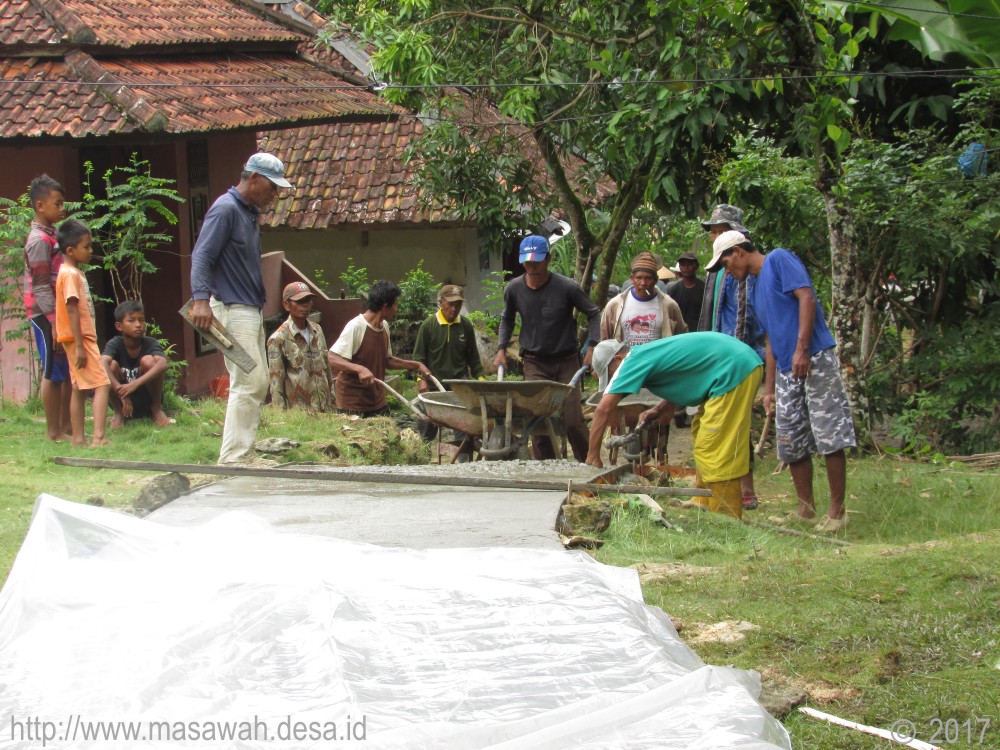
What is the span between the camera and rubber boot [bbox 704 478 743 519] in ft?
22.4

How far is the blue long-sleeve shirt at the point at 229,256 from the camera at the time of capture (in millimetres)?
7367

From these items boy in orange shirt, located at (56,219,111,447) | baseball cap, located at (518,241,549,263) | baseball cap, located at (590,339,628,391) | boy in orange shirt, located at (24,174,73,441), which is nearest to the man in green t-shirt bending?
baseball cap, located at (590,339,628,391)

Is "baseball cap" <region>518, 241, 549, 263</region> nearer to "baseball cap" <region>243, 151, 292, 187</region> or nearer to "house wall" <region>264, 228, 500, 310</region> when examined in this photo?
"baseball cap" <region>243, 151, 292, 187</region>

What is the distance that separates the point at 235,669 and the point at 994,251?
8.58 meters

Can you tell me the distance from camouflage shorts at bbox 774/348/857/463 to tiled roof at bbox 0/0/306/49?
7.64 meters

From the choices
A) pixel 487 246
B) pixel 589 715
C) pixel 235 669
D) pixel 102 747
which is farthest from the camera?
pixel 487 246

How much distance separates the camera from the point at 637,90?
34.2 ft

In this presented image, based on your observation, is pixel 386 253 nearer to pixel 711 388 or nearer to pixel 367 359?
pixel 367 359

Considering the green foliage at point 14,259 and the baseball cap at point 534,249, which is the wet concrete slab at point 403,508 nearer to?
the baseball cap at point 534,249

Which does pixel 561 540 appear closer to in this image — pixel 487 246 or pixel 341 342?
pixel 341 342

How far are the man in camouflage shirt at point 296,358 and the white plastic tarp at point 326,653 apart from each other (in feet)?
19.7

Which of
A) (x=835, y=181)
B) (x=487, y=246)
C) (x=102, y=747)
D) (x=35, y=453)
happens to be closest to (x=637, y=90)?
(x=835, y=181)

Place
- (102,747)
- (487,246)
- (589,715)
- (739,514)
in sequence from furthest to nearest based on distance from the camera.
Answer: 1. (487,246)
2. (739,514)
3. (589,715)
4. (102,747)

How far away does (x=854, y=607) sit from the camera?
4.60 meters
